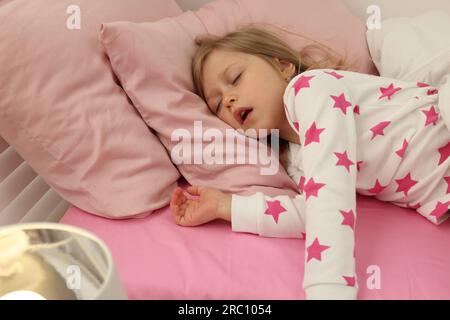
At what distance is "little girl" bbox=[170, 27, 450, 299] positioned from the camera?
79 centimetres

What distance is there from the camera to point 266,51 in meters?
1.12

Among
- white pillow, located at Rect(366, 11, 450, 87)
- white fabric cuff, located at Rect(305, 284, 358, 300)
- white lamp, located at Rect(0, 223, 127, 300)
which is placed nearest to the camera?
white lamp, located at Rect(0, 223, 127, 300)

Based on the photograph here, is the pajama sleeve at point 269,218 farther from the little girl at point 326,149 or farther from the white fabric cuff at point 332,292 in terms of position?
the white fabric cuff at point 332,292

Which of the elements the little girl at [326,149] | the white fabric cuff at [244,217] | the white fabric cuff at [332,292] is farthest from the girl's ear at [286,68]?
the white fabric cuff at [332,292]

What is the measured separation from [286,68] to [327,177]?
372 millimetres

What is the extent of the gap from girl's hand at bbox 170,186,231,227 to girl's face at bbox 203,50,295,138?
174mm

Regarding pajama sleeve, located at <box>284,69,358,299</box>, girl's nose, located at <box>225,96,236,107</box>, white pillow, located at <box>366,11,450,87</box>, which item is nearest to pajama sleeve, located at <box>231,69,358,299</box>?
pajama sleeve, located at <box>284,69,358,299</box>

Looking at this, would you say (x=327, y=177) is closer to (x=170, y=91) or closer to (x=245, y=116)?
(x=245, y=116)

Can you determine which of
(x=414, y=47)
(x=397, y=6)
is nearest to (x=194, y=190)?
(x=414, y=47)

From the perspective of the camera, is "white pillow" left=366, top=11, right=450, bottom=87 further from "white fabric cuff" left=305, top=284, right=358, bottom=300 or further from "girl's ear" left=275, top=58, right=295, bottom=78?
"white fabric cuff" left=305, top=284, right=358, bottom=300
